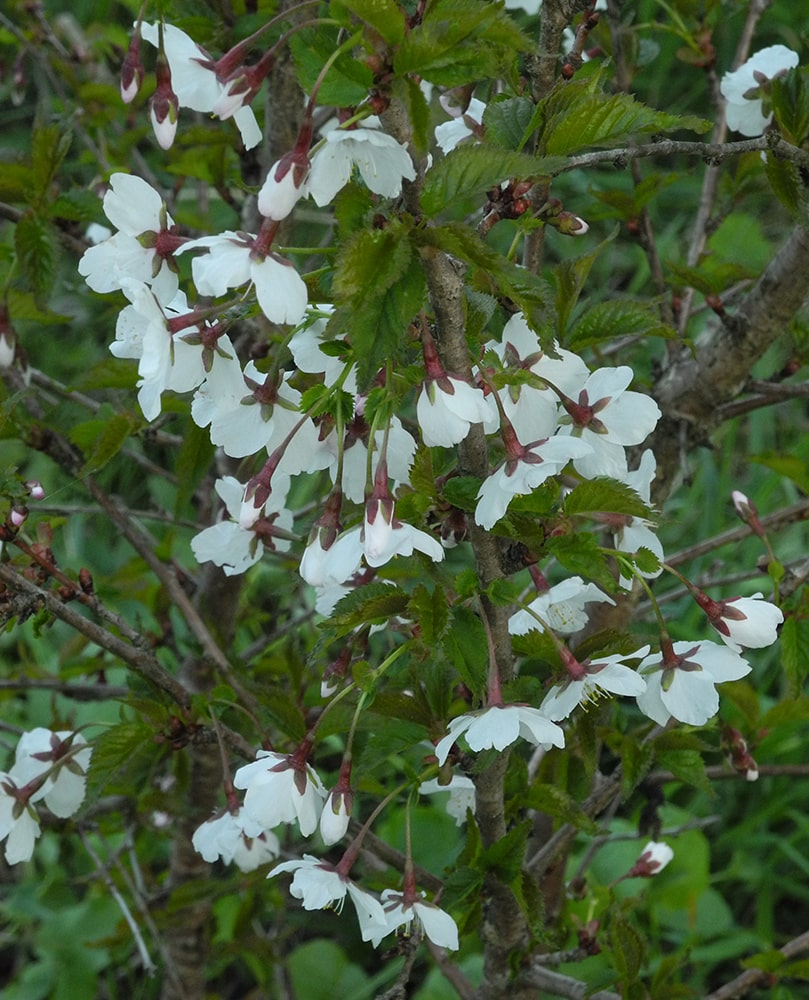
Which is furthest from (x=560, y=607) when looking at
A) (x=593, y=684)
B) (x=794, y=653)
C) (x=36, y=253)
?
(x=36, y=253)

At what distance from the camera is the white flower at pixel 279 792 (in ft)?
2.83

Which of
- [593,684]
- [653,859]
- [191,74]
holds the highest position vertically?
[191,74]

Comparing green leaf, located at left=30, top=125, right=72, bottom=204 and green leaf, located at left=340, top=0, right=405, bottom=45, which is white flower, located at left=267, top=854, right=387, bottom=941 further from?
green leaf, located at left=30, top=125, right=72, bottom=204

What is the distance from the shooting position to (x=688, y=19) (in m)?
1.45

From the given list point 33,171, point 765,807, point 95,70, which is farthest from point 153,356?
point 765,807

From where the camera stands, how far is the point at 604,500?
2.73 feet

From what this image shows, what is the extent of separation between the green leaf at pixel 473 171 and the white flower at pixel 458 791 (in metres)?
0.55

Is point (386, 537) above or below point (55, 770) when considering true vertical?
above

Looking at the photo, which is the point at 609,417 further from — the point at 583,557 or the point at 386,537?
the point at 386,537

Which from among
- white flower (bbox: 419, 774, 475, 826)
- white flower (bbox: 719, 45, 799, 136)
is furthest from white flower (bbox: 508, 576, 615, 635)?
white flower (bbox: 719, 45, 799, 136)

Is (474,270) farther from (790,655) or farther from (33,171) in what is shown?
(33,171)

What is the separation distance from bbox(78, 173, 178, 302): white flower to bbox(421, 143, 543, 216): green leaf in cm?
21

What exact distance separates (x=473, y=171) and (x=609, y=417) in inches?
→ 10.5

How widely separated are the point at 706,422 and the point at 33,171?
0.82 metres
